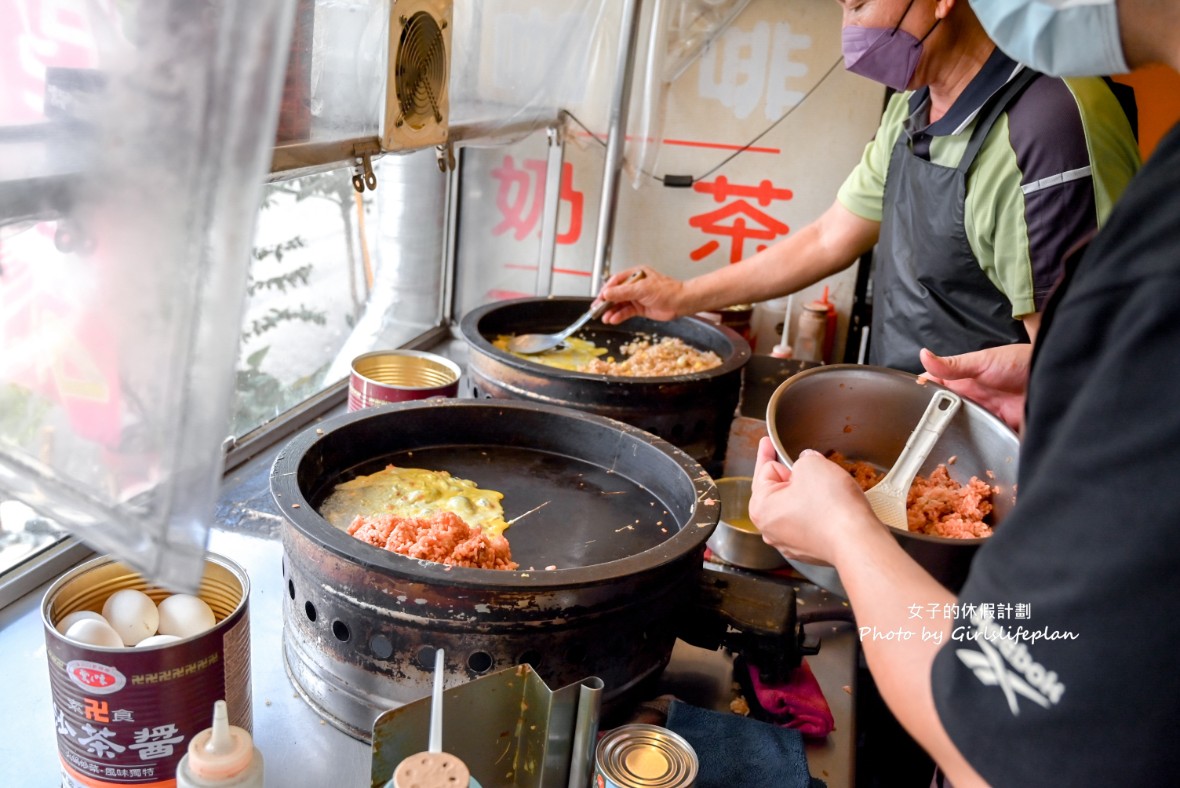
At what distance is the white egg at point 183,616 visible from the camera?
3.91 feet

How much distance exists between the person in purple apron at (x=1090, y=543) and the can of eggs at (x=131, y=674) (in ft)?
2.60

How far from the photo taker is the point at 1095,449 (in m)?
0.73

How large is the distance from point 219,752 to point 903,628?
0.73m

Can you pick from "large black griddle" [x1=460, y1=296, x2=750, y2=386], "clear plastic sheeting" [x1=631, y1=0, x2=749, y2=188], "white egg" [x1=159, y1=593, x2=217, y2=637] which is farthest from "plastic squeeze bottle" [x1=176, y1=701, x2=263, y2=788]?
"clear plastic sheeting" [x1=631, y1=0, x2=749, y2=188]

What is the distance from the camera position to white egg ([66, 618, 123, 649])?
1.07 meters

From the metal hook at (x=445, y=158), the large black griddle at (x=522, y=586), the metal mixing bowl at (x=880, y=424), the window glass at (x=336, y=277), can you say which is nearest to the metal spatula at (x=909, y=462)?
the metal mixing bowl at (x=880, y=424)

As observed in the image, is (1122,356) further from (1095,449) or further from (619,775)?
(619,775)

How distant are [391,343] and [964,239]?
207 cm

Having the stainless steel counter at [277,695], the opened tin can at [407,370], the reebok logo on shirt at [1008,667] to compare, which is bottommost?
the stainless steel counter at [277,695]

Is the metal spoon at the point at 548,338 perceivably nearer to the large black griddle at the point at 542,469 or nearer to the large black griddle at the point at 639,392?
the large black griddle at the point at 639,392

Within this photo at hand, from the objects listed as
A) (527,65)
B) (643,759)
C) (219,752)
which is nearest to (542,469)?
(643,759)

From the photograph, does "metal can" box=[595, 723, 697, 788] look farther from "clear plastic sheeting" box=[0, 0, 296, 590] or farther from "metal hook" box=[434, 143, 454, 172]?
"metal hook" box=[434, 143, 454, 172]

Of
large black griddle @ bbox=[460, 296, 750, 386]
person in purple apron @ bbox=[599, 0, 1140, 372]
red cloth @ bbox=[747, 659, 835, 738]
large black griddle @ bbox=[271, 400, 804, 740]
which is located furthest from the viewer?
large black griddle @ bbox=[460, 296, 750, 386]

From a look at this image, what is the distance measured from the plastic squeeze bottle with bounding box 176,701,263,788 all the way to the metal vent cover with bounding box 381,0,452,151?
1.32m
